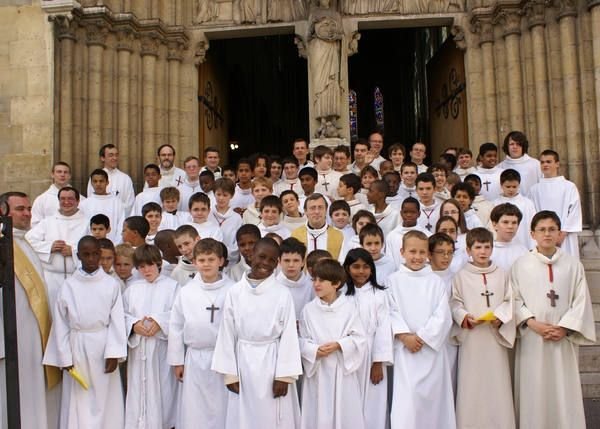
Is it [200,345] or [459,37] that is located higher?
[459,37]

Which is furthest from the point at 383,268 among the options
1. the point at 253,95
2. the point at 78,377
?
the point at 253,95

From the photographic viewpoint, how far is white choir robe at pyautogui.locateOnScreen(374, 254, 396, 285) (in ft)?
17.1

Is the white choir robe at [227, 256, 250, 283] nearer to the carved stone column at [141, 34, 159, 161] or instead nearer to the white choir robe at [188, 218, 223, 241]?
the white choir robe at [188, 218, 223, 241]

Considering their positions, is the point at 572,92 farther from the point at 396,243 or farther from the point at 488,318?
the point at 488,318

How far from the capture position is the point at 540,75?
9.32 meters

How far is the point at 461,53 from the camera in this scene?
10.7 meters

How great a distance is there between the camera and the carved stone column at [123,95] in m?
9.84

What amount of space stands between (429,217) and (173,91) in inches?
225

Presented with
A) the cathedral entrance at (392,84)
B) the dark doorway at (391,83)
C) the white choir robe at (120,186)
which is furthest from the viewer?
the dark doorway at (391,83)

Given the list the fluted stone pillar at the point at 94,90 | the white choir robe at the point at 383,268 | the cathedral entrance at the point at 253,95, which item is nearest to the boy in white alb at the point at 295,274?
the white choir robe at the point at 383,268

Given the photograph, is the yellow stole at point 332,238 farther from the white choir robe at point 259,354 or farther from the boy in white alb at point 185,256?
the white choir robe at point 259,354

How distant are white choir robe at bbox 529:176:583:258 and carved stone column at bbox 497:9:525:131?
2.35 m

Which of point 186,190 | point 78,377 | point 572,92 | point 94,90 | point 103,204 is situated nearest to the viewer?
point 78,377

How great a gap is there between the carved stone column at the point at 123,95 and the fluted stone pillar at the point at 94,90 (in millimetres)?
315
